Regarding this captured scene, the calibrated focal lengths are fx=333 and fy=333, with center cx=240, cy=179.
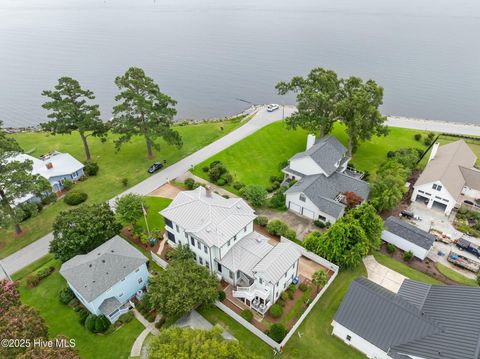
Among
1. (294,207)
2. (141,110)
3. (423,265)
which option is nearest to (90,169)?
(141,110)

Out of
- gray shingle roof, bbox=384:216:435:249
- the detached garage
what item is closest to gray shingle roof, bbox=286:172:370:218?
gray shingle roof, bbox=384:216:435:249

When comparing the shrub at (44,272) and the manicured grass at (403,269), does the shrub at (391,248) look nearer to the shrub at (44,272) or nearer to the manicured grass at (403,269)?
the manicured grass at (403,269)

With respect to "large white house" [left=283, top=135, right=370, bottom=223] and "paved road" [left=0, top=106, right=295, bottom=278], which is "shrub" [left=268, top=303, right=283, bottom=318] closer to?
"large white house" [left=283, top=135, right=370, bottom=223]

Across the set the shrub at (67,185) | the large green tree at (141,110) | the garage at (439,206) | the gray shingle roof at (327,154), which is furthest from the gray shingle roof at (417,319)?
the shrub at (67,185)

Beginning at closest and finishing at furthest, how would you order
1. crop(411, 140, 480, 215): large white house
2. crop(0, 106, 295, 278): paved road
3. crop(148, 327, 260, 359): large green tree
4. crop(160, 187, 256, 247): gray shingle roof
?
crop(148, 327, 260, 359): large green tree < crop(160, 187, 256, 247): gray shingle roof < crop(0, 106, 295, 278): paved road < crop(411, 140, 480, 215): large white house

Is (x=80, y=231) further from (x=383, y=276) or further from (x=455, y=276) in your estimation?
(x=455, y=276)
